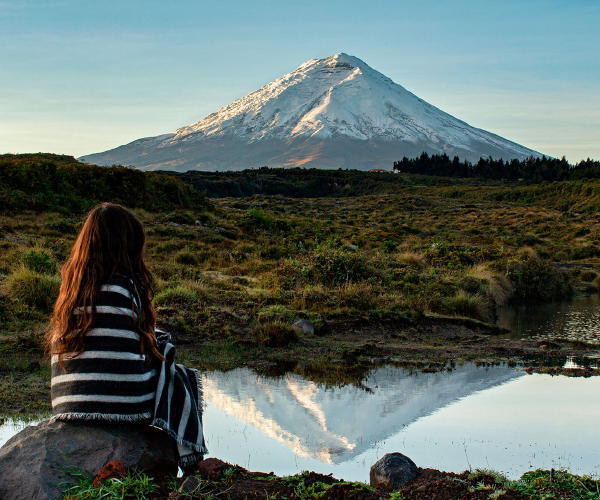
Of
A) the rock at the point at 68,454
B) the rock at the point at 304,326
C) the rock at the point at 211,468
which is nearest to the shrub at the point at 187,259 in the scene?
the rock at the point at 304,326

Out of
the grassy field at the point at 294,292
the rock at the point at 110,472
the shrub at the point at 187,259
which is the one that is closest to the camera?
the rock at the point at 110,472

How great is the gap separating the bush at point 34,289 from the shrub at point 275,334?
323 cm

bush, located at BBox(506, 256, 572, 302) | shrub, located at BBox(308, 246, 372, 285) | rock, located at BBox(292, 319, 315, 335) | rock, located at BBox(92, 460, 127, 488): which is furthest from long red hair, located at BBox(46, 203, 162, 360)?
bush, located at BBox(506, 256, 572, 302)

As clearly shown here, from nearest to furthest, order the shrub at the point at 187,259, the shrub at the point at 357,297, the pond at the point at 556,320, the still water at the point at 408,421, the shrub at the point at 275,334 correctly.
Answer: the still water at the point at 408,421 < the shrub at the point at 275,334 < the pond at the point at 556,320 < the shrub at the point at 357,297 < the shrub at the point at 187,259

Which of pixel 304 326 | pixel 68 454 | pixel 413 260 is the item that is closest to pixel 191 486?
pixel 68 454

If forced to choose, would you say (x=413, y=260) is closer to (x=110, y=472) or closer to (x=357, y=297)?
(x=357, y=297)

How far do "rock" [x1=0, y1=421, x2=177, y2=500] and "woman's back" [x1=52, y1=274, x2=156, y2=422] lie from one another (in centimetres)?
12

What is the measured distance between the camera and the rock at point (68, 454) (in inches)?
153

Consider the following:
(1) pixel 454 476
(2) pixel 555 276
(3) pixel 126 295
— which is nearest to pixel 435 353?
(1) pixel 454 476

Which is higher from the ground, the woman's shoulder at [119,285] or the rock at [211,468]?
the woman's shoulder at [119,285]

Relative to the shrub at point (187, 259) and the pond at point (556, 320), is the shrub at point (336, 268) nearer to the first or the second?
the pond at point (556, 320)

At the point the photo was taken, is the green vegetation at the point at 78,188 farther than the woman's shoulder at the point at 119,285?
Yes

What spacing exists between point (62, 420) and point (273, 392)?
3.34 m

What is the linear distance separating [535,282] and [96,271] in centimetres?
1459
